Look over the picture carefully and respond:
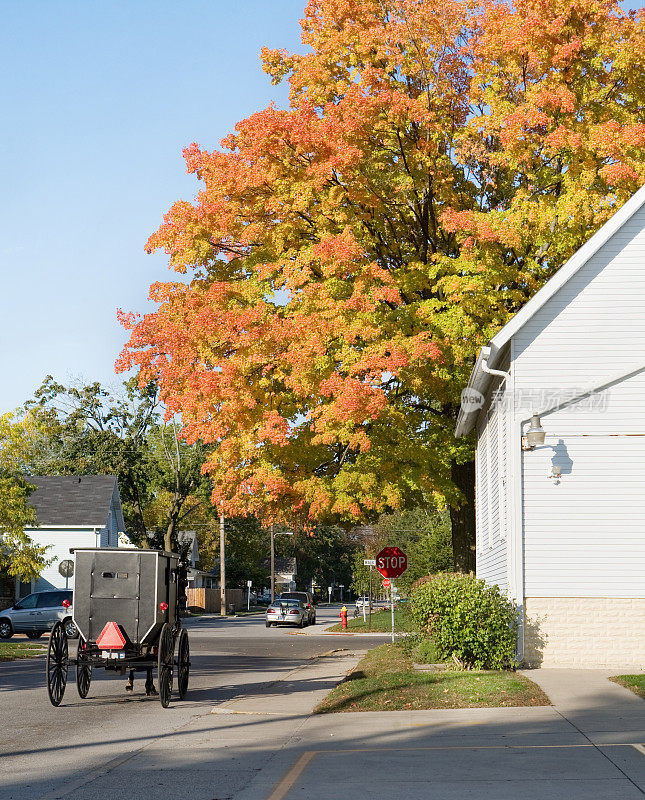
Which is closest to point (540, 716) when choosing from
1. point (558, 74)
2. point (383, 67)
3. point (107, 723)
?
point (107, 723)

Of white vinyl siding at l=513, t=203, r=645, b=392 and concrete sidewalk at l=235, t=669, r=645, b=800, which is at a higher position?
white vinyl siding at l=513, t=203, r=645, b=392

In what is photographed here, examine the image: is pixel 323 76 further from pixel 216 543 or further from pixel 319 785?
pixel 216 543

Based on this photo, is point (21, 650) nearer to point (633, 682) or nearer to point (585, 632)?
point (585, 632)

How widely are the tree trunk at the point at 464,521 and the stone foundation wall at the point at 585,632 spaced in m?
8.77

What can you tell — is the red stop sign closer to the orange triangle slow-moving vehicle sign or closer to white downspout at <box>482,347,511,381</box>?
white downspout at <box>482,347,511,381</box>

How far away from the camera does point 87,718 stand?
46.4 ft

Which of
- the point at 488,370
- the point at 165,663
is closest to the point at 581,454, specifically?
the point at 488,370

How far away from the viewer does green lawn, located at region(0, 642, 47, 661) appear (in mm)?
27891

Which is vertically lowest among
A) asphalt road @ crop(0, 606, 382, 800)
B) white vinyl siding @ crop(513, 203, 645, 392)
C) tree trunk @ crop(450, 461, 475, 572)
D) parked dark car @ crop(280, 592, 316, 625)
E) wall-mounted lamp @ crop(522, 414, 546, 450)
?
parked dark car @ crop(280, 592, 316, 625)

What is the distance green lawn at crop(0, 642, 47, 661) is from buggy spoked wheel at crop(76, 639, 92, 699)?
1219 cm

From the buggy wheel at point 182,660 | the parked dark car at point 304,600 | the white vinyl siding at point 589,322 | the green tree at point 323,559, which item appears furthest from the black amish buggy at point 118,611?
the green tree at point 323,559

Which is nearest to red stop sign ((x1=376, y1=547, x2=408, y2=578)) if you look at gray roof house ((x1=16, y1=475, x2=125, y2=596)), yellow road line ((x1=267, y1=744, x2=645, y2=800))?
yellow road line ((x1=267, y1=744, x2=645, y2=800))

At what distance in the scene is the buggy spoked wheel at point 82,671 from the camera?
48.2ft

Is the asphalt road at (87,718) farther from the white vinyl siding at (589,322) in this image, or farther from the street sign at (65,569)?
the street sign at (65,569)
